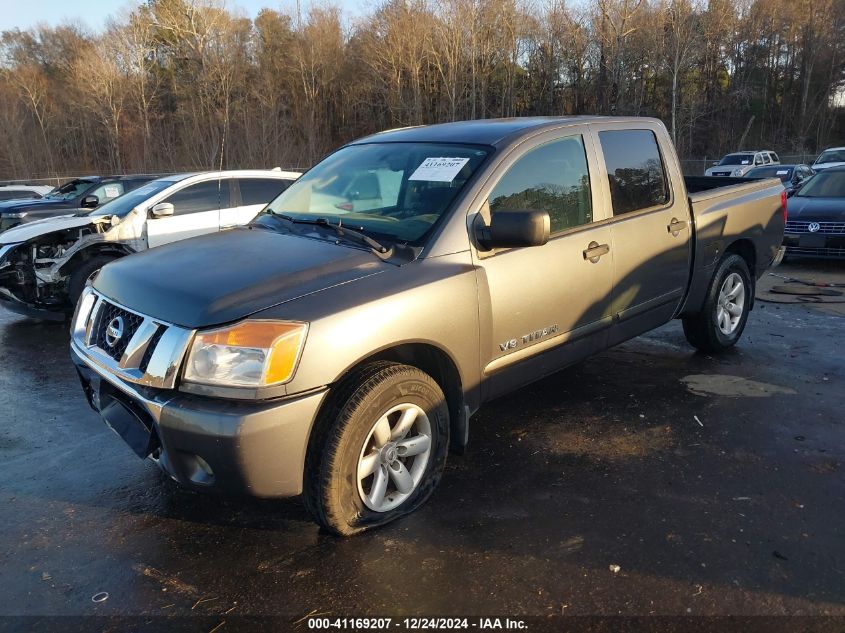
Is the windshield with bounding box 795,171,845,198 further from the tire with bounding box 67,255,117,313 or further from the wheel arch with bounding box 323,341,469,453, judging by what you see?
the tire with bounding box 67,255,117,313

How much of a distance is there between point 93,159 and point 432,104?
76.8 feet

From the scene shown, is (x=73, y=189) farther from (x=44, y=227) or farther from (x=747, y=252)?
(x=747, y=252)

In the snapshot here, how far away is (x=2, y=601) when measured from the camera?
2646 mm

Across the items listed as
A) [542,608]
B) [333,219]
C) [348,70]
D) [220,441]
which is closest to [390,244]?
[333,219]

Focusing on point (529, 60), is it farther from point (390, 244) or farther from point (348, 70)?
point (390, 244)

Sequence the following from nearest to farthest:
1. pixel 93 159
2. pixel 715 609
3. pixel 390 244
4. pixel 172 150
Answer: pixel 715 609, pixel 390 244, pixel 172 150, pixel 93 159

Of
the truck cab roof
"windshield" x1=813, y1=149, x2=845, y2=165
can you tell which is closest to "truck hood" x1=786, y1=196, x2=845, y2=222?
the truck cab roof

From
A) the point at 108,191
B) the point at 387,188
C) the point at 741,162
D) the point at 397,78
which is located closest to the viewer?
the point at 387,188

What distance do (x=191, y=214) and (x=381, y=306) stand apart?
245 inches

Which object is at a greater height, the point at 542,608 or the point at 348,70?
the point at 348,70

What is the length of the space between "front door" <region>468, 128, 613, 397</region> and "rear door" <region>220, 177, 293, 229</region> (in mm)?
5287

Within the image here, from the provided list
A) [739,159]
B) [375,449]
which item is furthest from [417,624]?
[739,159]

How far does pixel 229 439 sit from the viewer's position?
8.33 feet

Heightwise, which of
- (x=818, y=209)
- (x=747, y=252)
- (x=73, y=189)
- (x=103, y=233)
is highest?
(x=73, y=189)
